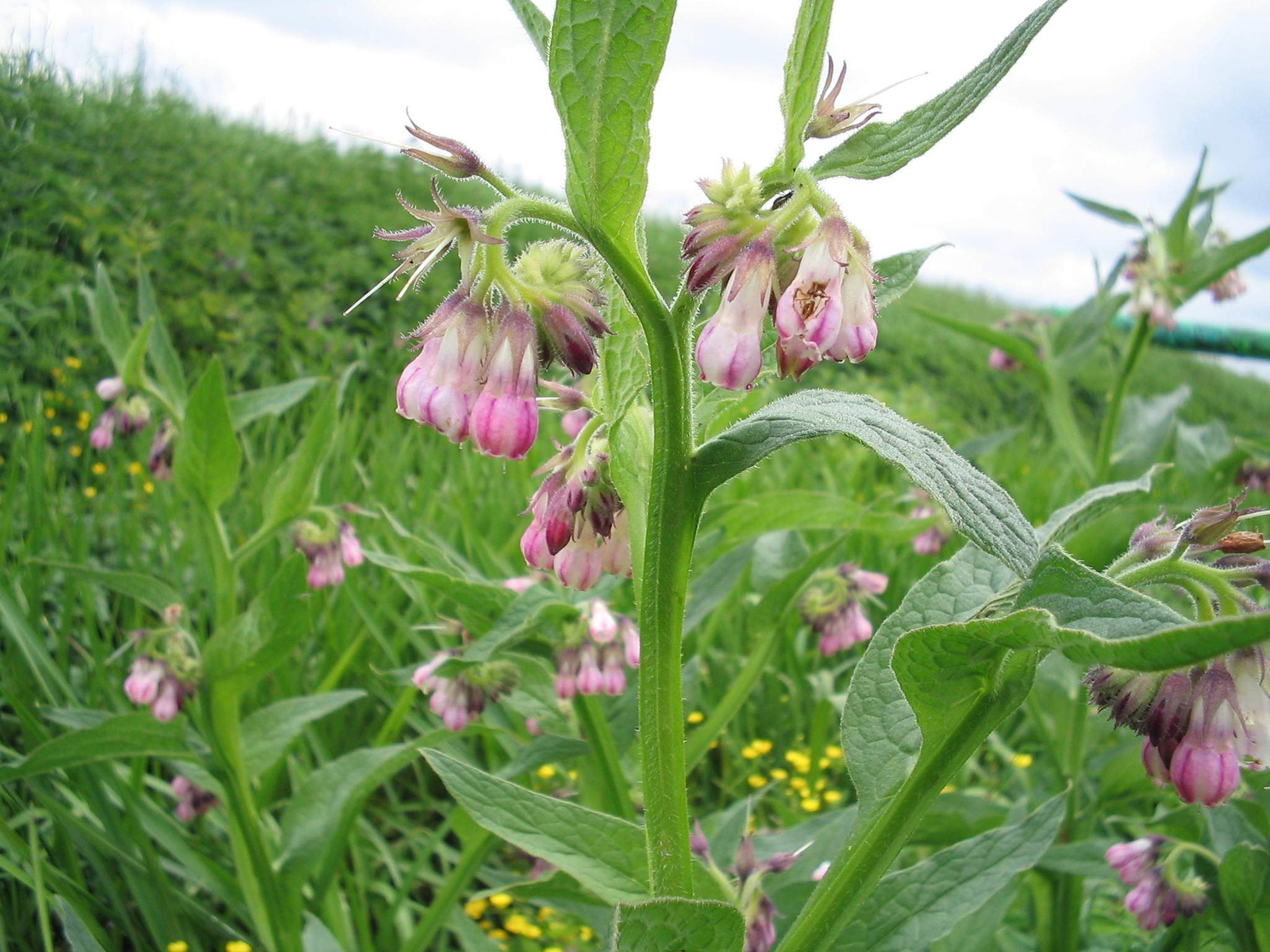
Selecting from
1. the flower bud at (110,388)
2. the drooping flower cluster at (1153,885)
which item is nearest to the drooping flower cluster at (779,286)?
the drooping flower cluster at (1153,885)

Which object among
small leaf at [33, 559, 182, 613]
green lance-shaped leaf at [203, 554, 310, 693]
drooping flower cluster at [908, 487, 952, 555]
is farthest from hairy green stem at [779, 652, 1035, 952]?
drooping flower cluster at [908, 487, 952, 555]

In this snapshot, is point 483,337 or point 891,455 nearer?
point 891,455

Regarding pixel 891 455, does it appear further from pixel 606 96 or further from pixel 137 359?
pixel 137 359

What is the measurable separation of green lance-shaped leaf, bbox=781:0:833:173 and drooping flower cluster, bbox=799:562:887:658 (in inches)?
62.3

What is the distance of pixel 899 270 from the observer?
1154mm

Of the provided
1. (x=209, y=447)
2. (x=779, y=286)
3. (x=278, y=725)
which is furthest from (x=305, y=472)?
(x=779, y=286)

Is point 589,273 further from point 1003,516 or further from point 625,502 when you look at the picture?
point 1003,516

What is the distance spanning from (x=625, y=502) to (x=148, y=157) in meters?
3.25

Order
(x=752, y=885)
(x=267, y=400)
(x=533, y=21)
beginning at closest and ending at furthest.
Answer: (x=533, y=21) → (x=752, y=885) → (x=267, y=400)

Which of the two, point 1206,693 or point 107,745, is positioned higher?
point 1206,693

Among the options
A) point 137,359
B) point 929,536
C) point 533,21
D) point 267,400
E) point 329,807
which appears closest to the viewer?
point 533,21

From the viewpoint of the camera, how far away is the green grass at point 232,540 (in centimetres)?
180

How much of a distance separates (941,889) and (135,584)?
57.2 inches

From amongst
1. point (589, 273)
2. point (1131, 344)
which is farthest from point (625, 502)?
point (1131, 344)
